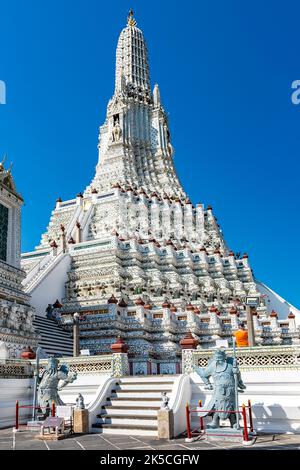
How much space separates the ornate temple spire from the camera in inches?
2188

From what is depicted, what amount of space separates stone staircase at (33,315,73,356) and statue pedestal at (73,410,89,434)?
10019mm

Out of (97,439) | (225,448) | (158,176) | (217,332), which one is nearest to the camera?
(225,448)

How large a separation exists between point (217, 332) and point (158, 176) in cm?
2646

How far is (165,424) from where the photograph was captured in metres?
10.1

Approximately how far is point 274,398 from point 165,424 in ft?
9.74

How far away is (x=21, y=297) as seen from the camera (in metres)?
20.4

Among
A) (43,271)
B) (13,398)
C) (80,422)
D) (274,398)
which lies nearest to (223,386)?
(274,398)

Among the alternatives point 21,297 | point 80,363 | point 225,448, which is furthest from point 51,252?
point 225,448

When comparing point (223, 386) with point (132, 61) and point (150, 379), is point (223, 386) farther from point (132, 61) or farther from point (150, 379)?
point (132, 61)

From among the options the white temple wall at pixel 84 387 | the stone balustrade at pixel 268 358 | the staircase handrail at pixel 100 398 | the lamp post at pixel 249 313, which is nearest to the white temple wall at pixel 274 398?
the stone balustrade at pixel 268 358

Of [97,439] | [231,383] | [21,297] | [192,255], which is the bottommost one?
[97,439]

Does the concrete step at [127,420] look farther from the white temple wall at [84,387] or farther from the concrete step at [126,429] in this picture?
the white temple wall at [84,387]

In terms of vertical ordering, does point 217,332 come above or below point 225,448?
above
